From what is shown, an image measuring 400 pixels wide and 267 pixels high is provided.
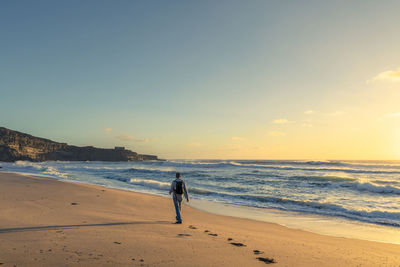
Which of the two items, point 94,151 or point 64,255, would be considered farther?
point 94,151

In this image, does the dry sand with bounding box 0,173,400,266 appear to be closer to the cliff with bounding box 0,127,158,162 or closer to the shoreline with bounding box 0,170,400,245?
the shoreline with bounding box 0,170,400,245

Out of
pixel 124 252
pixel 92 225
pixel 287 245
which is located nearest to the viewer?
pixel 124 252

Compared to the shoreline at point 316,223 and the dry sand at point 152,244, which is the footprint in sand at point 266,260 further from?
the shoreline at point 316,223

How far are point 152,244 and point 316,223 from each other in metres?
7.94

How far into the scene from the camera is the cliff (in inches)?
3791

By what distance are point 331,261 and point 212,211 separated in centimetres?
761

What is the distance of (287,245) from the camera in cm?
684

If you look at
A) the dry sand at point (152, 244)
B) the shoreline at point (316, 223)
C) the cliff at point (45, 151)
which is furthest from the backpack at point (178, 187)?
the cliff at point (45, 151)

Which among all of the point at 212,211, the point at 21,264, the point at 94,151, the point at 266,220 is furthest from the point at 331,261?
the point at 94,151

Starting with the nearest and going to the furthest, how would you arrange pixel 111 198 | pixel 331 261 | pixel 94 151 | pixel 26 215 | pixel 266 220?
pixel 331 261 < pixel 26 215 < pixel 266 220 < pixel 111 198 < pixel 94 151

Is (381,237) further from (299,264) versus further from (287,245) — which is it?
(299,264)

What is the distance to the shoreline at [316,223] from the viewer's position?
9.01m

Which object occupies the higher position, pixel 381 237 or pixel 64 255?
pixel 64 255

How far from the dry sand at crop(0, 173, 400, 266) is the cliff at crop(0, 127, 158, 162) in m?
108
